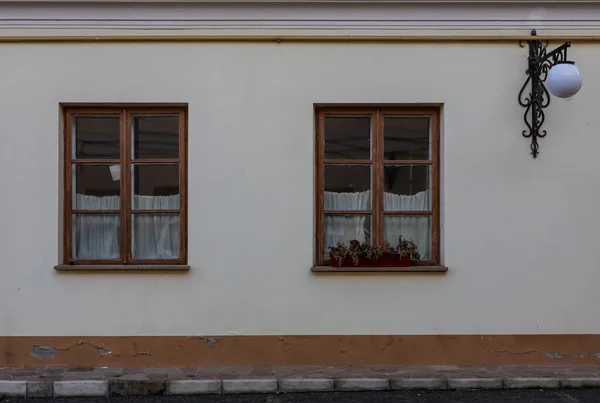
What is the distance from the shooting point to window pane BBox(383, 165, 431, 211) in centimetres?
812

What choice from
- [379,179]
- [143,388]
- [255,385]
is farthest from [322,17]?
[143,388]

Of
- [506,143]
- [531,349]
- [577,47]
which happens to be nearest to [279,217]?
[506,143]

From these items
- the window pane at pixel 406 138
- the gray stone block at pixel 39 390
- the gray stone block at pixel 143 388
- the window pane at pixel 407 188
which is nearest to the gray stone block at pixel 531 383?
the window pane at pixel 407 188

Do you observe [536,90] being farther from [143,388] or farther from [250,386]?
[143,388]

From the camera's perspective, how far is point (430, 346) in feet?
25.7

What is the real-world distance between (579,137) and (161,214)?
4.78 metres

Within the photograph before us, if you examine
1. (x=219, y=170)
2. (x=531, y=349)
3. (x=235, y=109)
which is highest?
(x=235, y=109)

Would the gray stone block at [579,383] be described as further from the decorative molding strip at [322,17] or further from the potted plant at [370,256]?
the decorative molding strip at [322,17]

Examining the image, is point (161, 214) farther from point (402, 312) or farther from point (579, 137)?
point (579, 137)

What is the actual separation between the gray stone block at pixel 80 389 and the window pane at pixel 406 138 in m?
3.94

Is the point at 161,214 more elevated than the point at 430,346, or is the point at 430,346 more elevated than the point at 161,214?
the point at 161,214

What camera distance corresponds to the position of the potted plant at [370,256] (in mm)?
7859

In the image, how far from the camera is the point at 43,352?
779cm

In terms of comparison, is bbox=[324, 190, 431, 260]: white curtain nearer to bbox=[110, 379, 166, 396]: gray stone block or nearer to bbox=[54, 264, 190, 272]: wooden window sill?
bbox=[54, 264, 190, 272]: wooden window sill
